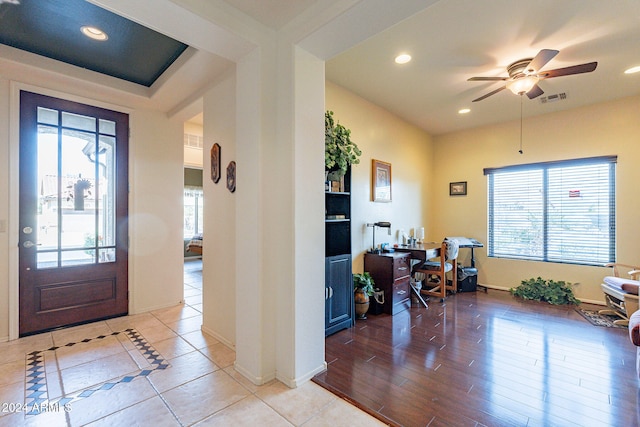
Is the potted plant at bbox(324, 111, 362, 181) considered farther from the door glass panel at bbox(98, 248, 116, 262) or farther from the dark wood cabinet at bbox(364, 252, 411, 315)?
the door glass panel at bbox(98, 248, 116, 262)

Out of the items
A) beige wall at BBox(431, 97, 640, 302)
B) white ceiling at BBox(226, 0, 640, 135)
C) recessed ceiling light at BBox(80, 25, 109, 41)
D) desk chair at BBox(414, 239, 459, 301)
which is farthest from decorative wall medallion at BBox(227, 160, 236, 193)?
beige wall at BBox(431, 97, 640, 302)

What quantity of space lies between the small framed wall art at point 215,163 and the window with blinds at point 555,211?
4550mm

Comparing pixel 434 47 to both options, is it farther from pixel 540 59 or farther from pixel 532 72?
pixel 532 72

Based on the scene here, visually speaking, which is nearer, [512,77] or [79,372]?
→ [79,372]

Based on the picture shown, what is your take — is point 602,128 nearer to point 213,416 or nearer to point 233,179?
point 233,179

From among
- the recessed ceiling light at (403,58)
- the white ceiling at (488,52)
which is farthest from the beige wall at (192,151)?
the recessed ceiling light at (403,58)

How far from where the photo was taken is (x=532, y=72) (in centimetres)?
290

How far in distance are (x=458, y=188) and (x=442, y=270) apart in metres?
1.96

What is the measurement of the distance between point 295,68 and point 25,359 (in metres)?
3.30

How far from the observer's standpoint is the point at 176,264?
156 inches

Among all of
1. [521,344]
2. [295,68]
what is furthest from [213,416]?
[521,344]

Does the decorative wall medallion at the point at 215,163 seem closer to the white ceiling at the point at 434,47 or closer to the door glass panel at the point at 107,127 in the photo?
the white ceiling at the point at 434,47

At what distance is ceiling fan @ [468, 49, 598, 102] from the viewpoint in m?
2.60

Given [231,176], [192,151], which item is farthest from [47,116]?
[192,151]
